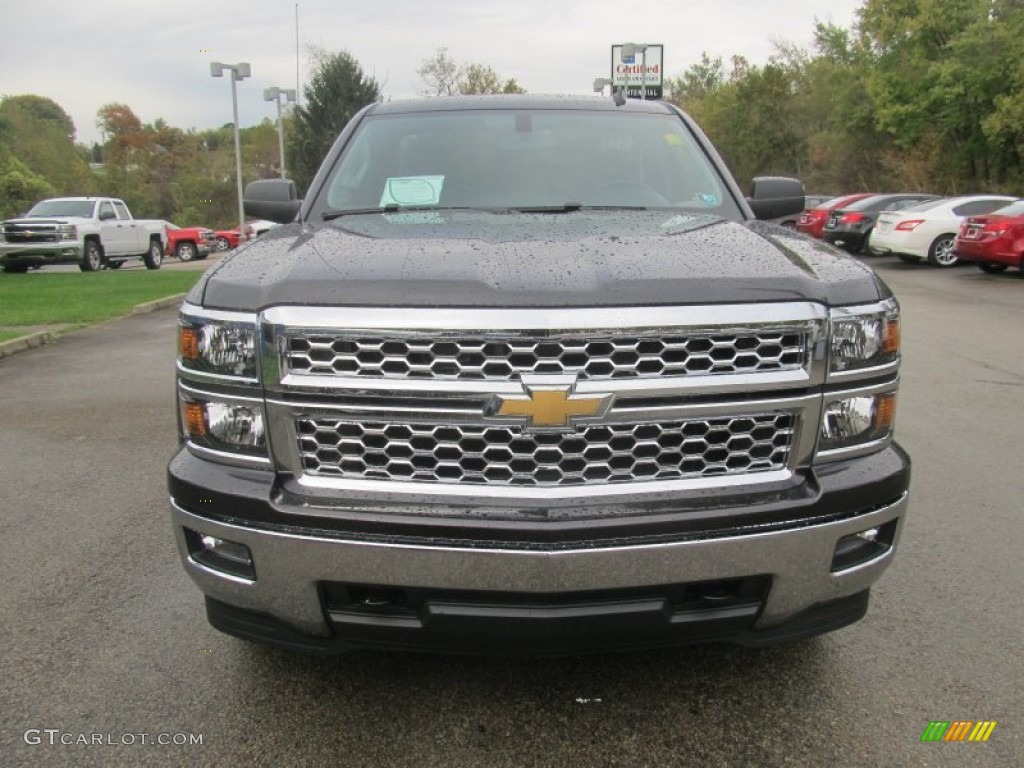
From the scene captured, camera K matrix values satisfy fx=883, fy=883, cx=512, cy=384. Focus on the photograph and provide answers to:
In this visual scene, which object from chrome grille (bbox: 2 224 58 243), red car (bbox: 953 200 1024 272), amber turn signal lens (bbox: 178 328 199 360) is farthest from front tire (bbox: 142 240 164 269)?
amber turn signal lens (bbox: 178 328 199 360)

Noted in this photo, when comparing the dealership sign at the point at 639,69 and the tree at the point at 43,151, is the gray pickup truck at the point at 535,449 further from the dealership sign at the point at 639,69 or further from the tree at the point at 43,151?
the tree at the point at 43,151

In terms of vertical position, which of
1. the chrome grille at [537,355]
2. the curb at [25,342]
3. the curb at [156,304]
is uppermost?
the chrome grille at [537,355]

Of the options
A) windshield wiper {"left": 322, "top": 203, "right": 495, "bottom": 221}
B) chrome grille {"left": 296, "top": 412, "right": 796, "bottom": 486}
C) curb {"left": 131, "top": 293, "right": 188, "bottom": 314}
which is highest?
windshield wiper {"left": 322, "top": 203, "right": 495, "bottom": 221}

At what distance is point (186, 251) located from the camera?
31500mm

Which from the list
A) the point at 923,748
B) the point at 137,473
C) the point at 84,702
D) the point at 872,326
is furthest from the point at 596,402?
the point at 137,473

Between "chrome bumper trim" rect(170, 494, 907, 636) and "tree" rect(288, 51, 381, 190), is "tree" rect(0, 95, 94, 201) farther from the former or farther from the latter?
"chrome bumper trim" rect(170, 494, 907, 636)

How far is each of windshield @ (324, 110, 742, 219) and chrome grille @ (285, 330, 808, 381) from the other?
4.32 feet

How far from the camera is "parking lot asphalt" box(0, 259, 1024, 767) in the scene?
2416 millimetres

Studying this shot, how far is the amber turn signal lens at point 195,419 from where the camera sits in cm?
232

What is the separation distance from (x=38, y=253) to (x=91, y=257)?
1.50m

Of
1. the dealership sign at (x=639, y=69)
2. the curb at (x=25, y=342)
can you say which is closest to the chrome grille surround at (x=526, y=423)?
the curb at (x=25, y=342)

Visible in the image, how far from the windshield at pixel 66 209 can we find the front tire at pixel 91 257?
73 centimetres

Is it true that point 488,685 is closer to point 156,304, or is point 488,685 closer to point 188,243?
point 156,304

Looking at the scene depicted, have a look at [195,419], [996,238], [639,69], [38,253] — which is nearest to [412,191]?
[195,419]
